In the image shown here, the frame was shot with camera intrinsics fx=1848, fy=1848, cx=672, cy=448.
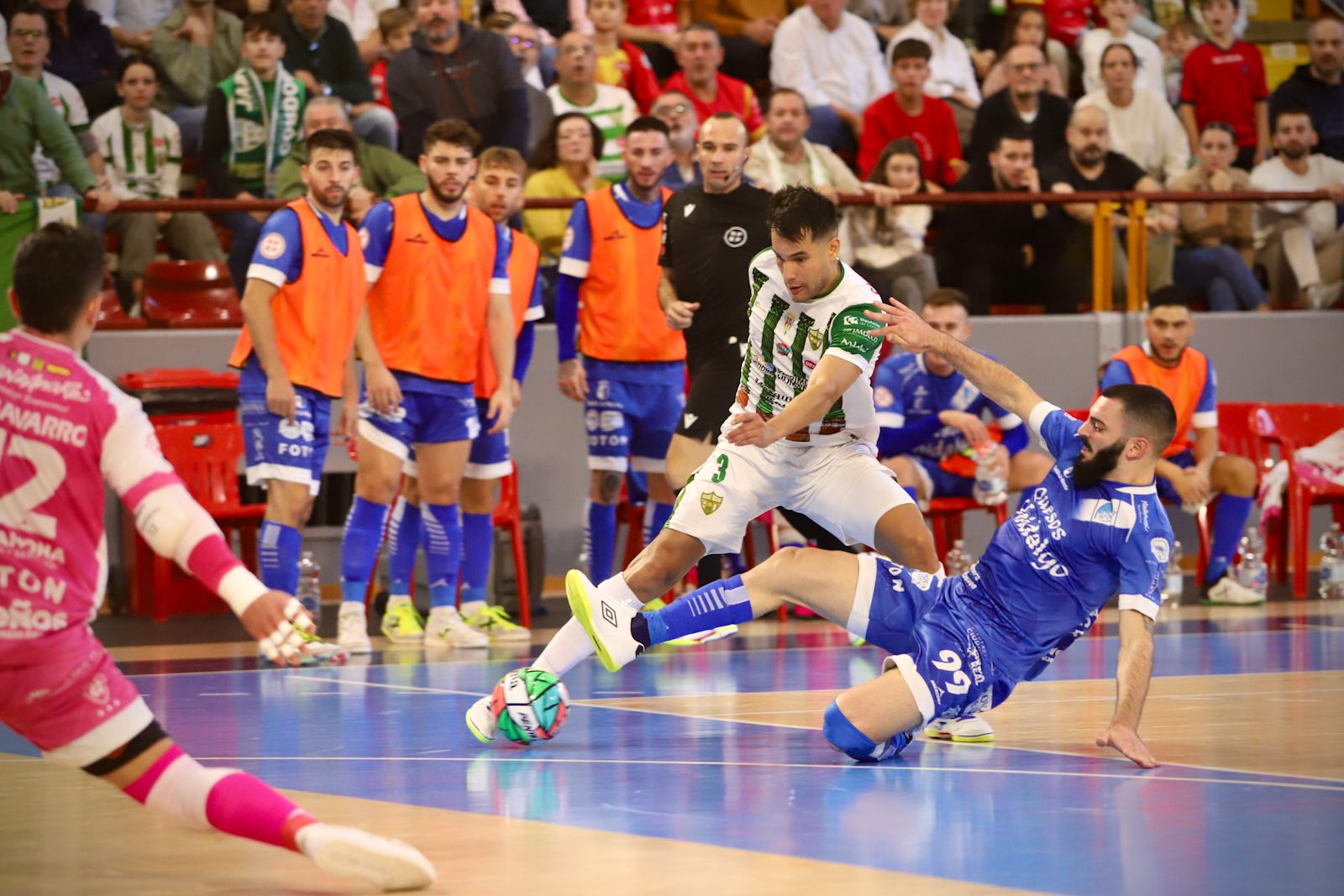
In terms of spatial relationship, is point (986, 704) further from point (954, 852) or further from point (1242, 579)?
point (1242, 579)

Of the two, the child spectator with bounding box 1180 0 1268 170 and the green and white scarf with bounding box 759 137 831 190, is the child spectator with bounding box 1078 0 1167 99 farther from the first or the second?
the green and white scarf with bounding box 759 137 831 190

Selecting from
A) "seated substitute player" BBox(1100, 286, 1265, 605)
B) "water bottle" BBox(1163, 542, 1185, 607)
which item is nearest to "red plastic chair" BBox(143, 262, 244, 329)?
"seated substitute player" BBox(1100, 286, 1265, 605)

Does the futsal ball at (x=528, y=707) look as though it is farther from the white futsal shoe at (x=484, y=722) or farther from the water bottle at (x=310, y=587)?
the water bottle at (x=310, y=587)

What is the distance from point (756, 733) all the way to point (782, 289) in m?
1.58

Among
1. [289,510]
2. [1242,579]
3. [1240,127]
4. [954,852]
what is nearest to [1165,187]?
[1240,127]

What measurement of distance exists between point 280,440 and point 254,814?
4.84 meters

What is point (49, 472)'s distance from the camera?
3891 mm

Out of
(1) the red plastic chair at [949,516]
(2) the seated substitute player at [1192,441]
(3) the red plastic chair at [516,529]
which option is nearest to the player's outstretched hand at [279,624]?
(3) the red plastic chair at [516,529]

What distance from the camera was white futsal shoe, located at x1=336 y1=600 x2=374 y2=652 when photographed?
8.68 m

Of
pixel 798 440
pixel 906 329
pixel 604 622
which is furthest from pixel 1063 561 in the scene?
pixel 604 622

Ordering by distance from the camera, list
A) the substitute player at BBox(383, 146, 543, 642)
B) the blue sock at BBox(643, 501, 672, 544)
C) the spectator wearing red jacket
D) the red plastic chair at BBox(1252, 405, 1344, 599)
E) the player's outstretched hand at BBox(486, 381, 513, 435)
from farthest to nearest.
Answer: the spectator wearing red jacket < the red plastic chair at BBox(1252, 405, 1344, 599) < the blue sock at BBox(643, 501, 672, 544) < the substitute player at BBox(383, 146, 543, 642) < the player's outstretched hand at BBox(486, 381, 513, 435)

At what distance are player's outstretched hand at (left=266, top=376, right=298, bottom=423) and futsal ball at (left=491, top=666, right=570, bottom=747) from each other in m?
2.99

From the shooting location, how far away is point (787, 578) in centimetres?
571

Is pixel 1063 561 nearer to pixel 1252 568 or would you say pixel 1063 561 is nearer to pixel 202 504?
pixel 1252 568
